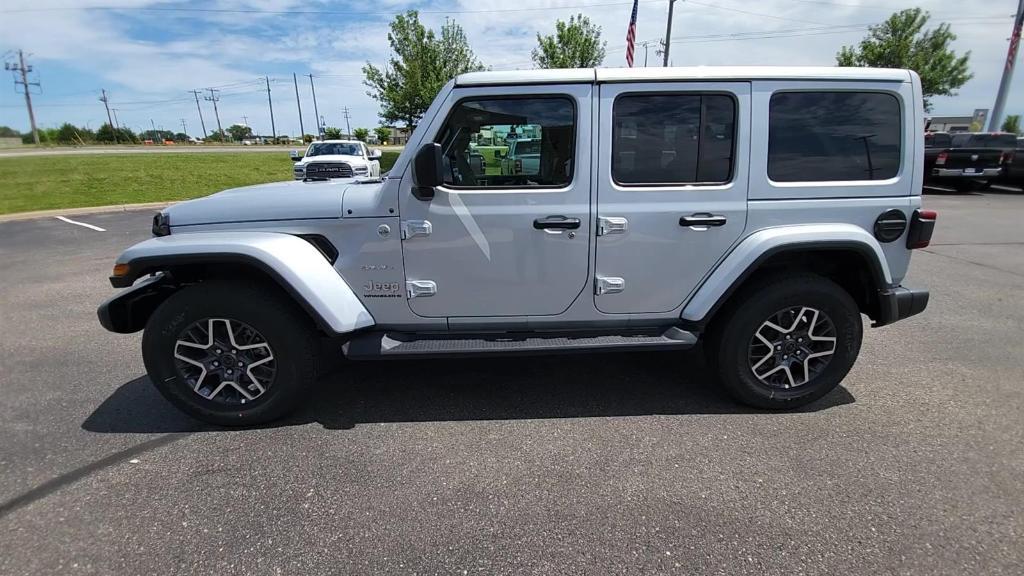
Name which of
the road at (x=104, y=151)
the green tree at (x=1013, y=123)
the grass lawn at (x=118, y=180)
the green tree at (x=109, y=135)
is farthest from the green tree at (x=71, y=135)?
the green tree at (x=1013, y=123)

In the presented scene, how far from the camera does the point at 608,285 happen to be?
123 inches

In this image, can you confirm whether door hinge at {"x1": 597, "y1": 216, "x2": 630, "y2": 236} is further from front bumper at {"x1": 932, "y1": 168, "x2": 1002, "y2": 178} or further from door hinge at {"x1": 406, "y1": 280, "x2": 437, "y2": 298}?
front bumper at {"x1": 932, "y1": 168, "x2": 1002, "y2": 178}

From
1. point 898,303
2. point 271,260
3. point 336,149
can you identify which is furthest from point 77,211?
point 898,303

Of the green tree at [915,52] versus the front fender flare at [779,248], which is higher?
the green tree at [915,52]

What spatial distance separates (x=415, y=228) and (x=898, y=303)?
2915 mm

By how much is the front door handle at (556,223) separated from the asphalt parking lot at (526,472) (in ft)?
3.84

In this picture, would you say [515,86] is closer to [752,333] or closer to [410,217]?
[410,217]

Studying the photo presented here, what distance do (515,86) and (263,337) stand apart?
2028 millimetres

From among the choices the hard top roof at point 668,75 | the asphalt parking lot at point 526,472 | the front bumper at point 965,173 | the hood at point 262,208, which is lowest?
the asphalt parking lot at point 526,472

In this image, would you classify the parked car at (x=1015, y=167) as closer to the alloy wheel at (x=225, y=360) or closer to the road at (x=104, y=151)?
the alloy wheel at (x=225, y=360)

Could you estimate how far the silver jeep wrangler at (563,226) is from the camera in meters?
2.95

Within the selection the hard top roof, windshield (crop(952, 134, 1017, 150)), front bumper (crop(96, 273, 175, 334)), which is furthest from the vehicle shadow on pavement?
windshield (crop(952, 134, 1017, 150))

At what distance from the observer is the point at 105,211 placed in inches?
470

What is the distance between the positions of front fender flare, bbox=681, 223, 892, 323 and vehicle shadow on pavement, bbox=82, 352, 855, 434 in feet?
2.51
